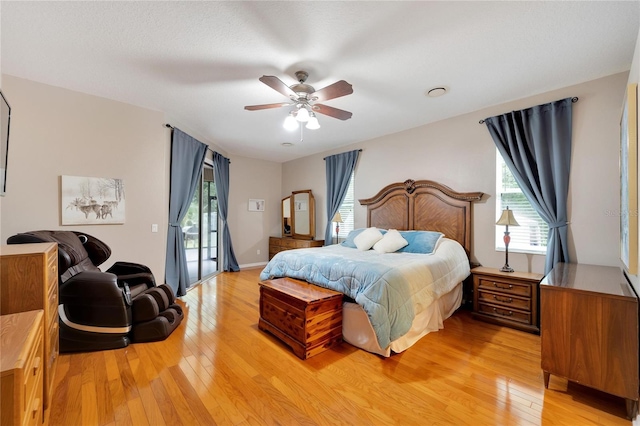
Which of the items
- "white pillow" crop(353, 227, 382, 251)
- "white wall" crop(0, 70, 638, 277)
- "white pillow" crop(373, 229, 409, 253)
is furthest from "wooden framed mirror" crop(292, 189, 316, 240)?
"white pillow" crop(373, 229, 409, 253)

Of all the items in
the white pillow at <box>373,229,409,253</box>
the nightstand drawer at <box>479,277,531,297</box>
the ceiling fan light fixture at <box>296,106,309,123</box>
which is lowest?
the nightstand drawer at <box>479,277,531,297</box>

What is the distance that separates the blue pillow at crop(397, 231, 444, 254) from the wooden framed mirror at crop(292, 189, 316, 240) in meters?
2.72

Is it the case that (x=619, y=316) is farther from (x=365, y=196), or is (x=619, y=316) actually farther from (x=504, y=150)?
(x=365, y=196)

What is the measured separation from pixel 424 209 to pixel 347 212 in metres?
1.71

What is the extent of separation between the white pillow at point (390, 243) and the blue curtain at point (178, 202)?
9.92 feet

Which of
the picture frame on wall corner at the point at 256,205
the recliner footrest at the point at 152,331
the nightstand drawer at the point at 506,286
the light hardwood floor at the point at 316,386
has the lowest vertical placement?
the light hardwood floor at the point at 316,386

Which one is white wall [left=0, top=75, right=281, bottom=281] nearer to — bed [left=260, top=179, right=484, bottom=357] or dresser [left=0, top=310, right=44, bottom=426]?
bed [left=260, top=179, right=484, bottom=357]

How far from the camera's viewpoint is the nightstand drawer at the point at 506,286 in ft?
9.63

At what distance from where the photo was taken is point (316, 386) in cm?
202

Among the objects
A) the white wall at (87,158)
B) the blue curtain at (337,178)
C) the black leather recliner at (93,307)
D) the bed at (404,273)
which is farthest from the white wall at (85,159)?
the blue curtain at (337,178)

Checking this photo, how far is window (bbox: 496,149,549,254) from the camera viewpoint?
3.22 metres

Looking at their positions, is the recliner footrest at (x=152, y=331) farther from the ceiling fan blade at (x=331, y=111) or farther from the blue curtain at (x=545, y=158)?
the blue curtain at (x=545, y=158)

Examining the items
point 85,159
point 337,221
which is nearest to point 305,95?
point 85,159

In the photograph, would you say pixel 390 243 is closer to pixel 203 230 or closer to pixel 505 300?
pixel 505 300
